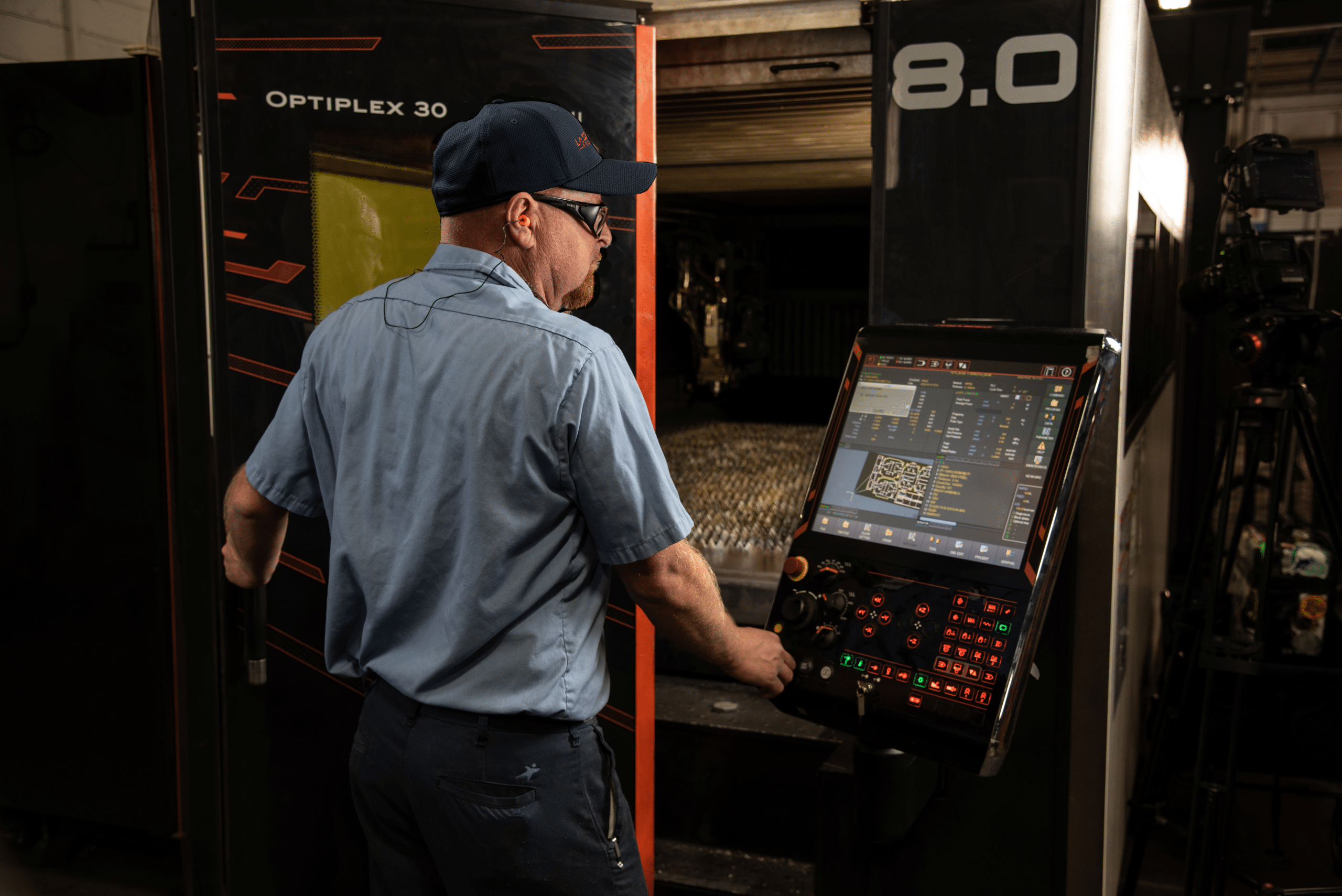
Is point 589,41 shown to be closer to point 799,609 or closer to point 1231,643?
point 799,609

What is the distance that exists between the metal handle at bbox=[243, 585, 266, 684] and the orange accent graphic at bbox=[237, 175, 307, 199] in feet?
2.46

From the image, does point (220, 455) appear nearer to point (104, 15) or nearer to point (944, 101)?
point (944, 101)

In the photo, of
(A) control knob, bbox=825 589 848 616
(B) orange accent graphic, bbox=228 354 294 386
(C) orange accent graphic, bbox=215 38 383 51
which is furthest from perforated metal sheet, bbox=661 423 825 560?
(C) orange accent graphic, bbox=215 38 383 51

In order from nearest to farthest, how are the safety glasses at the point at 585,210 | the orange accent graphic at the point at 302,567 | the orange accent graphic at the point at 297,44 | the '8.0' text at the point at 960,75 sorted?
the safety glasses at the point at 585,210
the '8.0' text at the point at 960,75
the orange accent graphic at the point at 297,44
the orange accent graphic at the point at 302,567

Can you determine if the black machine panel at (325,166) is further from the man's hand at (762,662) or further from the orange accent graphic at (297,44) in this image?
the man's hand at (762,662)

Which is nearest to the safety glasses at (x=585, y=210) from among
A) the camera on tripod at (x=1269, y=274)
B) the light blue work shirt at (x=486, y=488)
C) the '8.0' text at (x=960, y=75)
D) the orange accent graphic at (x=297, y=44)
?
the light blue work shirt at (x=486, y=488)

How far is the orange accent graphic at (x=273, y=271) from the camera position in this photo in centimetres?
190

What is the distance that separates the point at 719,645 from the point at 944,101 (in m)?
1.01

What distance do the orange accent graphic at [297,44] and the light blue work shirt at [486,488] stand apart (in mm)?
827

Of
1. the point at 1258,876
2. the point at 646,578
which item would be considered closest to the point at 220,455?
the point at 646,578

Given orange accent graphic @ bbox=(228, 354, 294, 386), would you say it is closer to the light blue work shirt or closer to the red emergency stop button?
the light blue work shirt

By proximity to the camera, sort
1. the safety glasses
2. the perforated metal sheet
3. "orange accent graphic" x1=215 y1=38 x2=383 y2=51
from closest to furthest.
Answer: the safety glasses, "orange accent graphic" x1=215 y1=38 x2=383 y2=51, the perforated metal sheet

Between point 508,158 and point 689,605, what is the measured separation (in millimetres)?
601

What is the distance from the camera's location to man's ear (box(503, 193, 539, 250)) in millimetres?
1245
